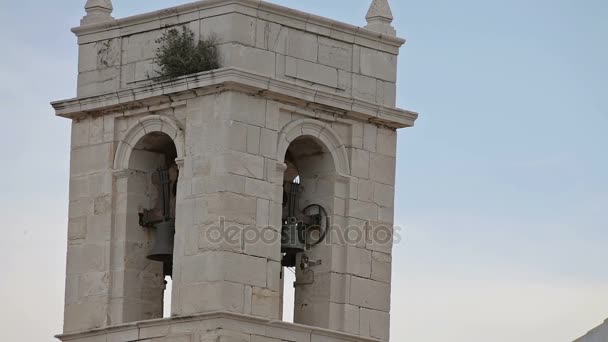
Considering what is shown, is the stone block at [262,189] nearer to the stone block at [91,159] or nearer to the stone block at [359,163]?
the stone block at [359,163]

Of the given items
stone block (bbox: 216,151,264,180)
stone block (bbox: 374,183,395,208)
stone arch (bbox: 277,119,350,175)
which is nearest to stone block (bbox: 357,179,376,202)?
stone block (bbox: 374,183,395,208)

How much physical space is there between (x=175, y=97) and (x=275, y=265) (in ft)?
8.87

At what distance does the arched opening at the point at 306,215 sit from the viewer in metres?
45.1

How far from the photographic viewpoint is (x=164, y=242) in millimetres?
44750

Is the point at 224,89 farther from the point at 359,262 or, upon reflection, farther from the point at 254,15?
the point at 359,262

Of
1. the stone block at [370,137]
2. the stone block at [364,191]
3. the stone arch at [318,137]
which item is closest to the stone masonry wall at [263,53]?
the stone block at [370,137]

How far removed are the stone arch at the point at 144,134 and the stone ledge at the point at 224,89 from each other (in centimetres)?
23

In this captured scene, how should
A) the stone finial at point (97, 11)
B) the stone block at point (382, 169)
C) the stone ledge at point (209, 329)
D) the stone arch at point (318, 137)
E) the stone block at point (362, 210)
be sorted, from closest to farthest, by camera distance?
the stone ledge at point (209, 329) < the stone arch at point (318, 137) < the stone block at point (362, 210) < the stone block at point (382, 169) < the stone finial at point (97, 11)

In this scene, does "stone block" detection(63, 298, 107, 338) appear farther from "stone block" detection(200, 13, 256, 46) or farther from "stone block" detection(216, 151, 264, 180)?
"stone block" detection(200, 13, 256, 46)

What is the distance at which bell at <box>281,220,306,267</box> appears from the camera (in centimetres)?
4478

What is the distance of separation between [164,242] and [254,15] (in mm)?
3420

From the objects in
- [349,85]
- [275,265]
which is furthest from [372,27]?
[275,265]

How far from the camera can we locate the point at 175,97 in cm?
4431

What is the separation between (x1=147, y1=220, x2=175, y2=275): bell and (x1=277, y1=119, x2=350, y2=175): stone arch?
1.86m
